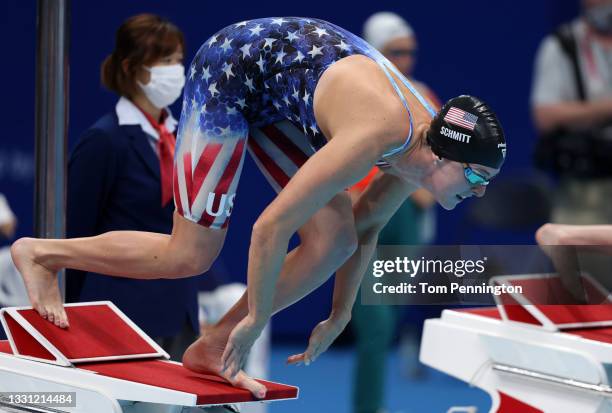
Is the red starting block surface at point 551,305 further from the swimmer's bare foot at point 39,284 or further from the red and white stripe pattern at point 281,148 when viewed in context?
the swimmer's bare foot at point 39,284

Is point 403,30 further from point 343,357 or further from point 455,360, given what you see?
point 343,357

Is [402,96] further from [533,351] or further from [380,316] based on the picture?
[380,316]

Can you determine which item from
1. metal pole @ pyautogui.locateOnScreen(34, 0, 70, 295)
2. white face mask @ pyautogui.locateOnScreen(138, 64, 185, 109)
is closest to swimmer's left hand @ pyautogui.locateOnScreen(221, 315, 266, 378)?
metal pole @ pyautogui.locateOnScreen(34, 0, 70, 295)

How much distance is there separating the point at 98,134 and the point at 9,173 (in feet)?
11.3

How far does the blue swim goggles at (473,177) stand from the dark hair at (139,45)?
1463 mm

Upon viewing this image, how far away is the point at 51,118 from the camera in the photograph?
404 centimetres

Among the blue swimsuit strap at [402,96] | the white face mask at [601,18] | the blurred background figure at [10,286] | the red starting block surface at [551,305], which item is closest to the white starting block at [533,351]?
the red starting block surface at [551,305]

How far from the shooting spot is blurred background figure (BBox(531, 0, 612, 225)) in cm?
556

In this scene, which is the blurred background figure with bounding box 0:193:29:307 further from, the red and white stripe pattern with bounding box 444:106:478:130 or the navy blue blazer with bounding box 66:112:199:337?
the red and white stripe pattern with bounding box 444:106:478:130

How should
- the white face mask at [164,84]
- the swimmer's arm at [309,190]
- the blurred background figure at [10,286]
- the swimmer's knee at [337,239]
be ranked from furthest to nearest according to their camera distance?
1. the blurred background figure at [10,286]
2. the white face mask at [164,84]
3. the swimmer's knee at [337,239]
4. the swimmer's arm at [309,190]

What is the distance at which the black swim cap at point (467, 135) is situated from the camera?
3.25 metres

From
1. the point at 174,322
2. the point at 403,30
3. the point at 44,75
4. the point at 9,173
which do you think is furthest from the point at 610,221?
the point at 9,173

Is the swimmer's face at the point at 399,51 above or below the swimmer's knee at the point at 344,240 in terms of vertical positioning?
above

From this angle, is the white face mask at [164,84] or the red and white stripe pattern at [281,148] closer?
the red and white stripe pattern at [281,148]
